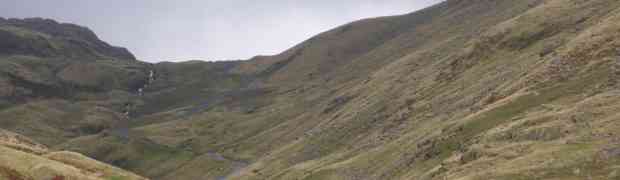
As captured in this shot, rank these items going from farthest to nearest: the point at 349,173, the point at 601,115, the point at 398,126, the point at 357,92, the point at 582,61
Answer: the point at 357,92 < the point at 398,126 < the point at 349,173 < the point at 582,61 < the point at 601,115

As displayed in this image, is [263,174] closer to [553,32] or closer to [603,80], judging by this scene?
[553,32]

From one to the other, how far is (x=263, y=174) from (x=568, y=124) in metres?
87.5

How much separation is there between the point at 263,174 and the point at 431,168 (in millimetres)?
73220

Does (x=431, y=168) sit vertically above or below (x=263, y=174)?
above

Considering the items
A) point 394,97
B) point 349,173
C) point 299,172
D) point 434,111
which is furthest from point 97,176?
point 394,97

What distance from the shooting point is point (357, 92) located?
18138cm

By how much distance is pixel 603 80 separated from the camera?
64.6m

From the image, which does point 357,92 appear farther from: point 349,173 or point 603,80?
point 603,80

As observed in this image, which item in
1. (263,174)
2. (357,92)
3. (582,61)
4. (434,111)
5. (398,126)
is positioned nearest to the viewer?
(582,61)

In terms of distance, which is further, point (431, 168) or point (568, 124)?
point (431, 168)

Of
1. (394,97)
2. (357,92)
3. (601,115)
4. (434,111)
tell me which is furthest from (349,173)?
(357,92)

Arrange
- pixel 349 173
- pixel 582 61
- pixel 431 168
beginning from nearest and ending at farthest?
pixel 431 168 → pixel 582 61 → pixel 349 173

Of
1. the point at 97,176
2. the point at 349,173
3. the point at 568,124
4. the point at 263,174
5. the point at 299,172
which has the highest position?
the point at 568,124

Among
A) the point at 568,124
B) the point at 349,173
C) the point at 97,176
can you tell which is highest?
the point at 568,124
